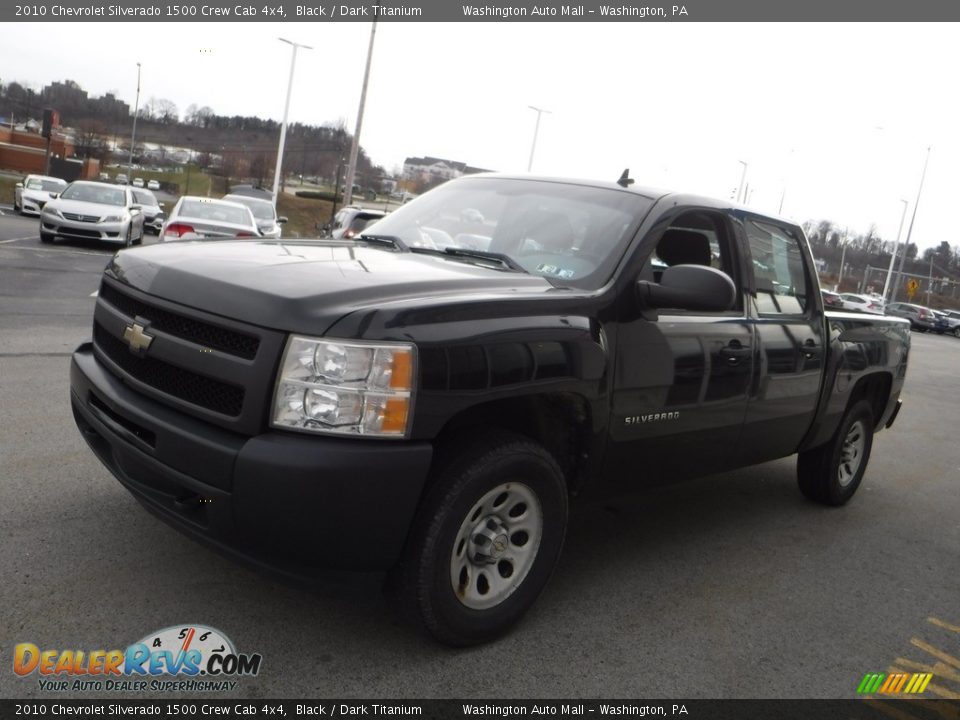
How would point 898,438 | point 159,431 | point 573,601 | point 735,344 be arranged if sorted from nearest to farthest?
point 159,431, point 573,601, point 735,344, point 898,438

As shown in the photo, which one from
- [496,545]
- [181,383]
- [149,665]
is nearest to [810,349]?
[496,545]

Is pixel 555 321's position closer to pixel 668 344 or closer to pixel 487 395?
pixel 487 395

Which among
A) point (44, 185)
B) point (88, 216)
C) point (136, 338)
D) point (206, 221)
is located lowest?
point (44, 185)

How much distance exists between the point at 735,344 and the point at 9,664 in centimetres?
324

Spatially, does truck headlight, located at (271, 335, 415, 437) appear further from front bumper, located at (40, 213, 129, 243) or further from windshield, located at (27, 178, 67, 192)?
windshield, located at (27, 178, 67, 192)

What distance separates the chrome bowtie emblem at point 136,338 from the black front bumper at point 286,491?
25 centimetres

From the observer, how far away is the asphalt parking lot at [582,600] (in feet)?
9.95

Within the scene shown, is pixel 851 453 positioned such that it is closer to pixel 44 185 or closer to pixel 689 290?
pixel 689 290

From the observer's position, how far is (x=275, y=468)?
8.71 ft

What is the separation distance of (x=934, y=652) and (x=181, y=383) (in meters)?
3.30

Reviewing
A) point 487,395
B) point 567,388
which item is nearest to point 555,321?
point 567,388

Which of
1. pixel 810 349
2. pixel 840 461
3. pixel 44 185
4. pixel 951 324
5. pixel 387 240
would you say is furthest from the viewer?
pixel 951 324

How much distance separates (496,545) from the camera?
3172 mm

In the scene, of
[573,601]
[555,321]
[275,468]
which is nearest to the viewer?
[275,468]
